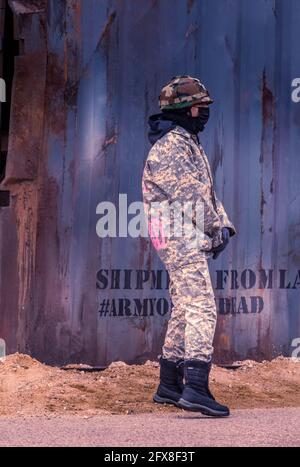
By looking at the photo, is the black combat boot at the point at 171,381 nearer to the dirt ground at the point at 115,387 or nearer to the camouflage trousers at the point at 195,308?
the dirt ground at the point at 115,387

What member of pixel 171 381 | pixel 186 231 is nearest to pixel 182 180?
pixel 186 231

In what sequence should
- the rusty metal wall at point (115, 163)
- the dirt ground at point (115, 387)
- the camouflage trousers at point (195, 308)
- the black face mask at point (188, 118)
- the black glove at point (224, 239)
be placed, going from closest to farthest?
the camouflage trousers at point (195, 308) → the black glove at point (224, 239) → the black face mask at point (188, 118) → the dirt ground at point (115, 387) → the rusty metal wall at point (115, 163)

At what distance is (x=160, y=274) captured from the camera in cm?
812

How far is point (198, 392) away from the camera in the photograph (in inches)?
261

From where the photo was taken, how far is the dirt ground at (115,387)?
7.00m

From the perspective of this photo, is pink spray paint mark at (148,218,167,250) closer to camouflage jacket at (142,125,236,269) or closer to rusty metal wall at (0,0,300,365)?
camouflage jacket at (142,125,236,269)

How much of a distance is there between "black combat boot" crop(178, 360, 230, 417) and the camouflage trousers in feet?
0.16

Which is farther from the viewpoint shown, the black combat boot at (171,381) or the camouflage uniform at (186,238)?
the black combat boot at (171,381)

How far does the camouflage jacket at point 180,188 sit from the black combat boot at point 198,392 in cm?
55

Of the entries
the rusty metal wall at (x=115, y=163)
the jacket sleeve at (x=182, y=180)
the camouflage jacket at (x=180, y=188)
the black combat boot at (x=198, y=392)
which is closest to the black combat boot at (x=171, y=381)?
the black combat boot at (x=198, y=392)

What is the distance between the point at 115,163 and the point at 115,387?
4.89 feet

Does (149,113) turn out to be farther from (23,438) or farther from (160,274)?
(23,438)

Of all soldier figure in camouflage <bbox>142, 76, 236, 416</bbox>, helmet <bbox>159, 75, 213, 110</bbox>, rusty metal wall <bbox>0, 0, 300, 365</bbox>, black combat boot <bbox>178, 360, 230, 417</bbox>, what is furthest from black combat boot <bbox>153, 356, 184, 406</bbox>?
helmet <bbox>159, 75, 213, 110</bbox>

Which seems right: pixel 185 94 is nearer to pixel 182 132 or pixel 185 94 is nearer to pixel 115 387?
pixel 182 132
